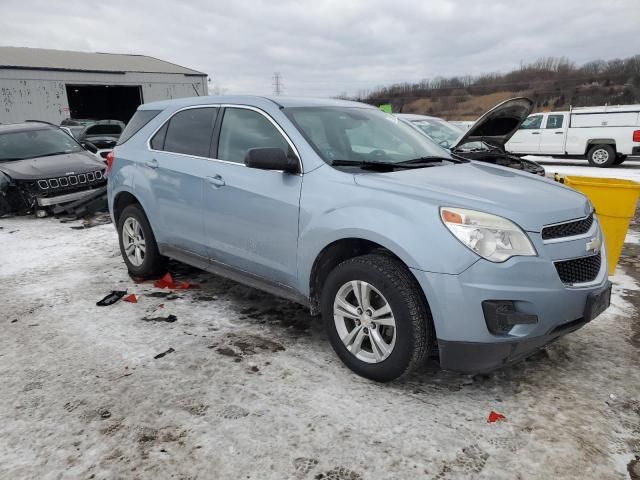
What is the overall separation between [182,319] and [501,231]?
2.67 meters

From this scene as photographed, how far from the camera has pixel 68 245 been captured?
665cm

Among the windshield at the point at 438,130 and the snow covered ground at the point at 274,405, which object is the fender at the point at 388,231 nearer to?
the snow covered ground at the point at 274,405

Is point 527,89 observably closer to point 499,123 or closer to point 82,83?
point 82,83

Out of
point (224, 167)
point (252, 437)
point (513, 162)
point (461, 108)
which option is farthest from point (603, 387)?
point (461, 108)

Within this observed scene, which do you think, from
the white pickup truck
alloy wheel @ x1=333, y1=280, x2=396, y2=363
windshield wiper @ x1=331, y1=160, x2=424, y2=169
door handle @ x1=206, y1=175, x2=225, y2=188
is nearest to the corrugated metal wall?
the white pickup truck

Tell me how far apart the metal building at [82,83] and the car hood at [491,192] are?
67.5 ft

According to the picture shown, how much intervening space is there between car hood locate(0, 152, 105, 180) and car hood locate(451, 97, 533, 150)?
6.48 m

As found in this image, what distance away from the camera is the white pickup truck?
1479 centimetres

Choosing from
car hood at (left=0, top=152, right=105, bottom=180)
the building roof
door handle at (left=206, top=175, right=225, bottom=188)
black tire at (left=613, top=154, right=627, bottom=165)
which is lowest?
black tire at (left=613, top=154, right=627, bottom=165)

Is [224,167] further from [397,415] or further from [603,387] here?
[603,387]

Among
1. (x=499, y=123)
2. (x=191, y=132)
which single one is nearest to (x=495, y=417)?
(x=191, y=132)

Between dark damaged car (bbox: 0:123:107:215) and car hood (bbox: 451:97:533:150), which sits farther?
dark damaged car (bbox: 0:123:107:215)

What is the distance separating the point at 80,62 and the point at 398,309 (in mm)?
35438

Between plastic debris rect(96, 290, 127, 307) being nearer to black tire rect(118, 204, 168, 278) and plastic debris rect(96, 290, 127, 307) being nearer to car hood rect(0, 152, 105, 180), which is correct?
black tire rect(118, 204, 168, 278)
